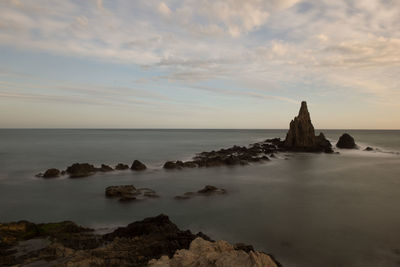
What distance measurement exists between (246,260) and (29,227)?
906 cm

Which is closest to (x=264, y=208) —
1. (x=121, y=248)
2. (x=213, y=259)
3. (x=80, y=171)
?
(x=121, y=248)

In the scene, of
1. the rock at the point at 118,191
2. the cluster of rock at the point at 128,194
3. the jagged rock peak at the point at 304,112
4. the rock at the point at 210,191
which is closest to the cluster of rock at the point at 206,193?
the rock at the point at 210,191

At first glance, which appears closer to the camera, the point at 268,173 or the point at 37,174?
the point at 37,174

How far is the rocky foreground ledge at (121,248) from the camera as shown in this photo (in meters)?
6.59

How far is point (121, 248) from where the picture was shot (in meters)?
8.16

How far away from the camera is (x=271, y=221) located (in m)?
13.7

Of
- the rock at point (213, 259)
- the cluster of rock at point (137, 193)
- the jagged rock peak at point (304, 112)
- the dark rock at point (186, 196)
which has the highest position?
the jagged rock peak at point (304, 112)

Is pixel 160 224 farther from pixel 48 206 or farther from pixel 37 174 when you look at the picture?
pixel 37 174

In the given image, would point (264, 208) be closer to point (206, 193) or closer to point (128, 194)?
point (206, 193)

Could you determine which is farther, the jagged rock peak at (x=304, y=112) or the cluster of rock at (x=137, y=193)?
the jagged rock peak at (x=304, y=112)

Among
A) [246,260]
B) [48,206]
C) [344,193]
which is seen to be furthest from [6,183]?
[344,193]

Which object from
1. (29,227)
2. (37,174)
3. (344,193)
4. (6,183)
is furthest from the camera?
(37,174)

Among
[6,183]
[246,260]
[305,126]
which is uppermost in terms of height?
[305,126]

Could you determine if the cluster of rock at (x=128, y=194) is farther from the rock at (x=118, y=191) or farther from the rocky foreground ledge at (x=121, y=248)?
the rocky foreground ledge at (x=121, y=248)
